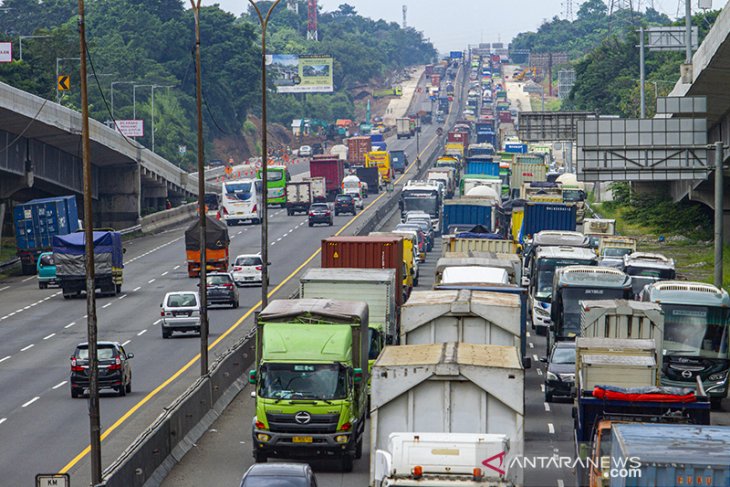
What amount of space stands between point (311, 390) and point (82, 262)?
37.8 m

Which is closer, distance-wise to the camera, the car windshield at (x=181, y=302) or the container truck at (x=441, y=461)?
the container truck at (x=441, y=461)

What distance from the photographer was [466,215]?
75.4 meters

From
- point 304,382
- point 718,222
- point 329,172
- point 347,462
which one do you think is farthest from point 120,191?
point 347,462

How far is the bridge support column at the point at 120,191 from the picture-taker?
101250mm

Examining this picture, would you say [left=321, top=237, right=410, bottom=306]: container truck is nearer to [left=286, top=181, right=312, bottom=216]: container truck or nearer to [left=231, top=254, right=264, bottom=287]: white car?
[left=231, top=254, right=264, bottom=287]: white car

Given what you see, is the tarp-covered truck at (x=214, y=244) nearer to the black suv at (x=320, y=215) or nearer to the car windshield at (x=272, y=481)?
the black suv at (x=320, y=215)

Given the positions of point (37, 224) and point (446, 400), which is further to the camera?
point (37, 224)

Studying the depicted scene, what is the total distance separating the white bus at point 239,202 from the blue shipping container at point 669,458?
83.4 m

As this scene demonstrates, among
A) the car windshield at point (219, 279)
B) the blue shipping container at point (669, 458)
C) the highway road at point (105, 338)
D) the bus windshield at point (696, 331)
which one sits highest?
the blue shipping container at point (669, 458)

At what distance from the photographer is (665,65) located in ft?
508

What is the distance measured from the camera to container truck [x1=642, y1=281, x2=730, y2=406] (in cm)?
3753

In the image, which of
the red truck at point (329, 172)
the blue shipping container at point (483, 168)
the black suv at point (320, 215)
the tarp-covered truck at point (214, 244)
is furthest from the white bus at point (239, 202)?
the tarp-covered truck at point (214, 244)

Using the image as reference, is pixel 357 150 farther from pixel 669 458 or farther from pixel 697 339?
pixel 669 458

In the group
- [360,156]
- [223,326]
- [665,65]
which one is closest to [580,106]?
[665,65]
